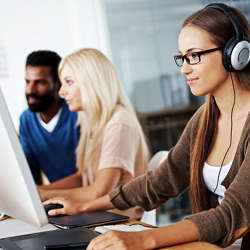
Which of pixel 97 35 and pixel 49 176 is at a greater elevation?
pixel 97 35

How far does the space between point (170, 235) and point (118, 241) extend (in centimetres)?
11

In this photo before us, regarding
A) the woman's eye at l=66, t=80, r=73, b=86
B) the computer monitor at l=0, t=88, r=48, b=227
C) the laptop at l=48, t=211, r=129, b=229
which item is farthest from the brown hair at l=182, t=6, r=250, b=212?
the woman's eye at l=66, t=80, r=73, b=86

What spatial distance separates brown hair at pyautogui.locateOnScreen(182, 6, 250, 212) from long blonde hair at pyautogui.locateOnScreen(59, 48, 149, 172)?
59cm

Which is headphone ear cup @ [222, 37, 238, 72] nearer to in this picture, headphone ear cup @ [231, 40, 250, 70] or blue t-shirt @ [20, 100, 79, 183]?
headphone ear cup @ [231, 40, 250, 70]

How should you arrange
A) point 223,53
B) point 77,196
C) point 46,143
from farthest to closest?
point 46,143, point 77,196, point 223,53

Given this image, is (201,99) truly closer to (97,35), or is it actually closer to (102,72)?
(97,35)

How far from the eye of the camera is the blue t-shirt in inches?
90.4

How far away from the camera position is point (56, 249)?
2.91 ft

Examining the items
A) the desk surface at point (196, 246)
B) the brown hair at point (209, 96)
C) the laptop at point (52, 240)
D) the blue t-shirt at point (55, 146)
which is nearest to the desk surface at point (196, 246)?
the desk surface at point (196, 246)

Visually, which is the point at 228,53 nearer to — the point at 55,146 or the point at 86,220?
the point at 86,220

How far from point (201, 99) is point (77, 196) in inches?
65.8

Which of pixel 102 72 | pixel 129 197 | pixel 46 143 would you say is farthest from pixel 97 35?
pixel 129 197

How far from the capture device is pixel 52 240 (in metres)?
0.94

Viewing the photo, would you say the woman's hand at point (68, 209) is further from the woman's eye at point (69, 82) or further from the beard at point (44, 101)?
the beard at point (44, 101)
